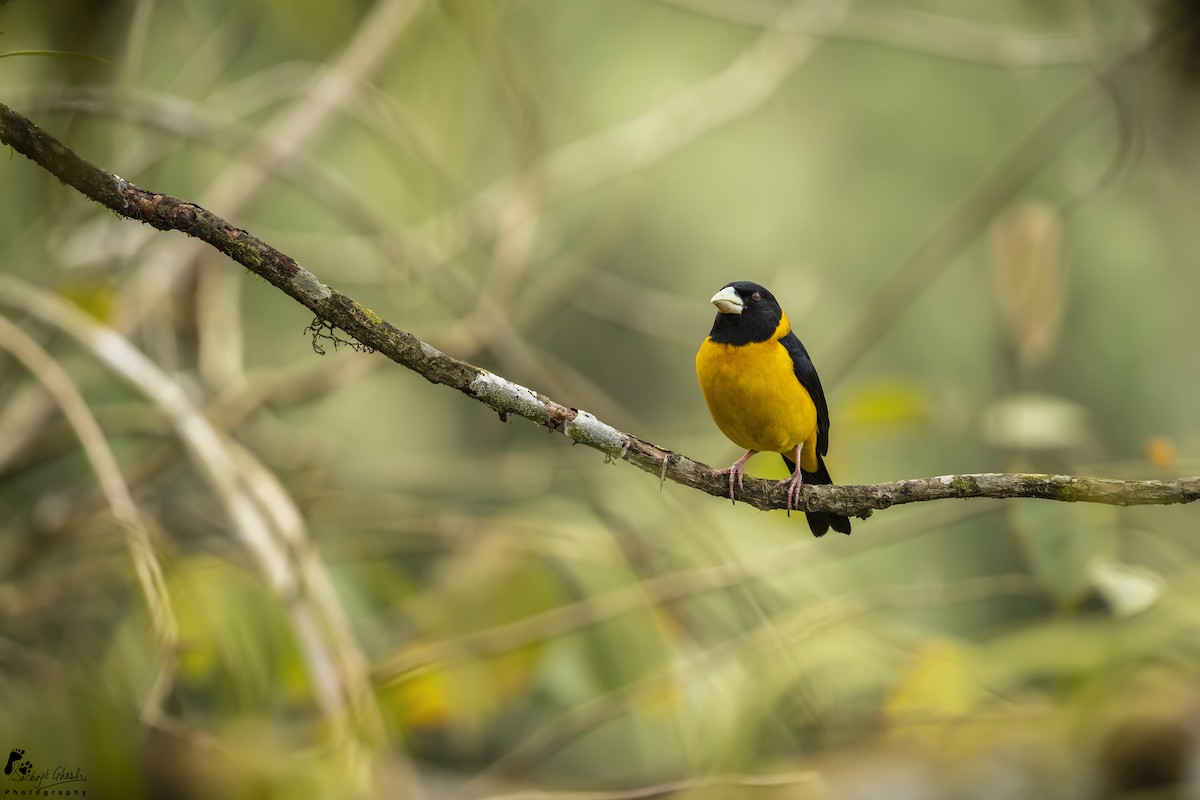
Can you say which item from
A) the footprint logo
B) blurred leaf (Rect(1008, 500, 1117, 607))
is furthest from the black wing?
the footprint logo

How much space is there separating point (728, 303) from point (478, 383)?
120 centimetres

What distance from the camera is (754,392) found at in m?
2.97

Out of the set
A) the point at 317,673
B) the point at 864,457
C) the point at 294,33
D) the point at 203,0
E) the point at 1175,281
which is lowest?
the point at 317,673

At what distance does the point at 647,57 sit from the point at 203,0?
5.18m

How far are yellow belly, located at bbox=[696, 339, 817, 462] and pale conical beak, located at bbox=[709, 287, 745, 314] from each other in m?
0.11

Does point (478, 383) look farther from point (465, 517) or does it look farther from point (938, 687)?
point (465, 517)

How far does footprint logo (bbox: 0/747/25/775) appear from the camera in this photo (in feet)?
8.98

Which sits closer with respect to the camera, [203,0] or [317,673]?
[317,673]

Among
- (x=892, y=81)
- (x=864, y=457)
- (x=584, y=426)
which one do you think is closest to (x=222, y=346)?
(x=584, y=426)

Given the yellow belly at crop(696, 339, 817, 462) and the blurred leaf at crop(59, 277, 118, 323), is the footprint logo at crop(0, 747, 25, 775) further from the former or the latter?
the blurred leaf at crop(59, 277, 118, 323)

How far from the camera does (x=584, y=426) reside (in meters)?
2.25

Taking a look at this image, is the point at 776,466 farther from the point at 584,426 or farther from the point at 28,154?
the point at 28,154

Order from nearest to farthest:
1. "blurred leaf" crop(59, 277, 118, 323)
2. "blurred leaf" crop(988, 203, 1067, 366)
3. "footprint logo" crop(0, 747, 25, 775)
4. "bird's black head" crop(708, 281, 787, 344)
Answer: "footprint logo" crop(0, 747, 25, 775), "bird's black head" crop(708, 281, 787, 344), "blurred leaf" crop(988, 203, 1067, 366), "blurred leaf" crop(59, 277, 118, 323)

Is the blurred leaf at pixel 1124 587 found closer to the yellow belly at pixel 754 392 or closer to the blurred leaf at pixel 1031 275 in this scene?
the blurred leaf at pixel 1031 275
